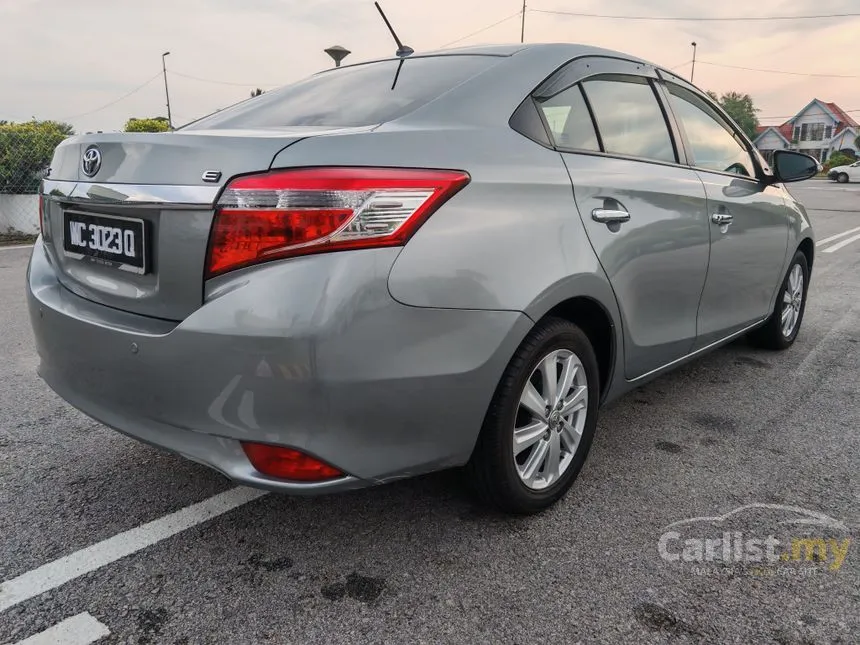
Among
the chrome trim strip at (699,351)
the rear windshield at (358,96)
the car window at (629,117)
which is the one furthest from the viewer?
the chrome trim strip at (699,351)

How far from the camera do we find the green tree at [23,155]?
9.77 meters

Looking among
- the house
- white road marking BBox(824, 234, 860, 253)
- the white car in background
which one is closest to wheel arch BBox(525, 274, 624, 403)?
white road marking BBox(824, 234, 860, 253)

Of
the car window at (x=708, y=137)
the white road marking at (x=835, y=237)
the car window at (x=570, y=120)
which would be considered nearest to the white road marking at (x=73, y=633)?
the car window at (x=570, y=120)

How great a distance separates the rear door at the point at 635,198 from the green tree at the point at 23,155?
9171 millimetres

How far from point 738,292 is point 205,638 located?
110 inches

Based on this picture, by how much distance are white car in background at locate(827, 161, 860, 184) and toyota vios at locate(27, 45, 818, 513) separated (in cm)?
4345

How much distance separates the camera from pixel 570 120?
94.2 inches

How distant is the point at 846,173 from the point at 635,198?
44024 mm

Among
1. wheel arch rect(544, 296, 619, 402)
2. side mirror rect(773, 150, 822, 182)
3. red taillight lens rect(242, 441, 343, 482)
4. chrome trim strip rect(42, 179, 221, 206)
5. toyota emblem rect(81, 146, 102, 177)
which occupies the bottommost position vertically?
red taillight lens rect(242, 441, 343, 482)

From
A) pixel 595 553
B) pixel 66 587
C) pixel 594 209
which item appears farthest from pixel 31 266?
pixel 595 553

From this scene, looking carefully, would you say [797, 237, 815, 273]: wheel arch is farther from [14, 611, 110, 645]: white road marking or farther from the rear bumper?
[14, 611, 110, 645]: white road marking

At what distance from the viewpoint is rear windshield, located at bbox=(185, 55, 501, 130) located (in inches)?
84.4

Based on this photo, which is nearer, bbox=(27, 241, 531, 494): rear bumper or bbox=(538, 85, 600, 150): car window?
bbox=(27, 241, 531, 494): rear bumper

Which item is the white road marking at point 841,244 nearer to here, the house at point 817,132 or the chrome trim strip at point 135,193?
the chrome trim strip at point 135,193
